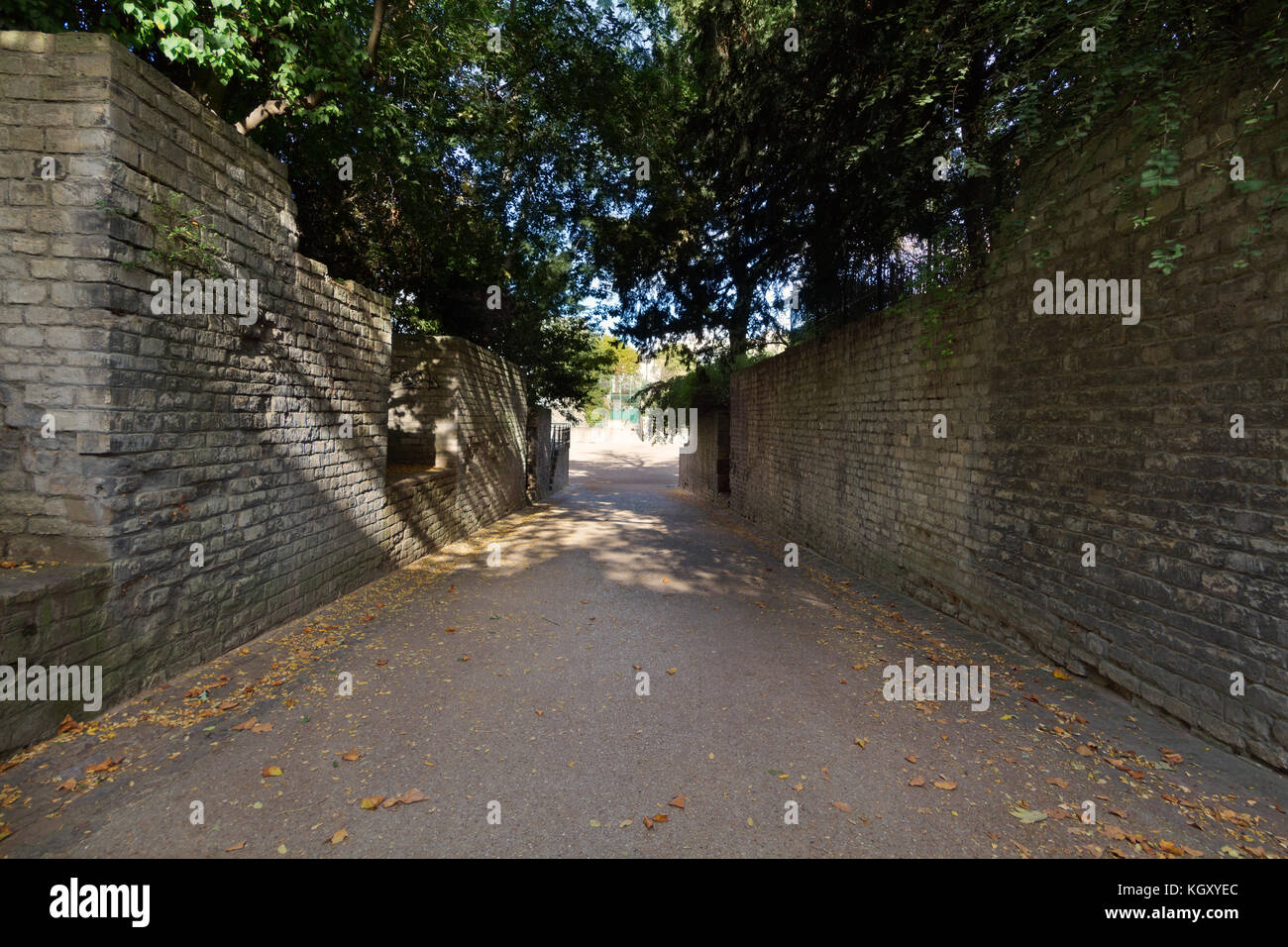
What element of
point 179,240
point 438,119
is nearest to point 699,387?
point 438,119

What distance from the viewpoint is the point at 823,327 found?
9312 mm

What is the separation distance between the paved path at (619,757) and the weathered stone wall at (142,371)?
1.88ft

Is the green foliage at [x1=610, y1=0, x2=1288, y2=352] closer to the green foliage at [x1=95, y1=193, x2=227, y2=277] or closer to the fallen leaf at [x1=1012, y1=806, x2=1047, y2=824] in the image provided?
the fallen leaf at [x1=1012, y1=806, x2=1047, y2=824]

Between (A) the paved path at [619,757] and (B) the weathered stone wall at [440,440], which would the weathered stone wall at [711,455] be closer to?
(B) the weathered stone wall at [440,440]

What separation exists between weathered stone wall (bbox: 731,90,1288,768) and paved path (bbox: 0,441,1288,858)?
18.6 inches

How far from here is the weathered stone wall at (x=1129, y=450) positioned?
3.06m

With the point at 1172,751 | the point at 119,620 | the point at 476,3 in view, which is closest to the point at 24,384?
the point at 119,620

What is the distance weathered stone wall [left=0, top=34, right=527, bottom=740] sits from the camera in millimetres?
3332

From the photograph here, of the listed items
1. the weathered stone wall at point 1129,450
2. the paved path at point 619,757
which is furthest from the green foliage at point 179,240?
the weathered stone wall at point 1129,450

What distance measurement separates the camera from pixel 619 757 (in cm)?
307

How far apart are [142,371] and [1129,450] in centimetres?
634

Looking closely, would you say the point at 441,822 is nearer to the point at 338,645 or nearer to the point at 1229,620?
the point at 338,645
